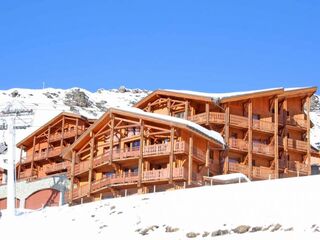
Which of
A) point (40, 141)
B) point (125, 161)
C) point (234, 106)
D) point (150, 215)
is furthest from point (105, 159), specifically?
point (40, 141)

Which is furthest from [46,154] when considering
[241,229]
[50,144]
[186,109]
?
[241,229]

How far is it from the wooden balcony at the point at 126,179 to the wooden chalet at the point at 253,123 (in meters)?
8.83

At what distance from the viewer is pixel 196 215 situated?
117 feet

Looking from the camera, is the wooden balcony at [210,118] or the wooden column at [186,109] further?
the wooden column at [186,109]

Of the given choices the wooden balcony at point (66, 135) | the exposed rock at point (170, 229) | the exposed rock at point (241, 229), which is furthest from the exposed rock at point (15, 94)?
the exposed rock at point (241, 229)

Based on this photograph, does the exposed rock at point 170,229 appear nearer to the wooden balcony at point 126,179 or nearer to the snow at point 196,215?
the snow at point 196,215

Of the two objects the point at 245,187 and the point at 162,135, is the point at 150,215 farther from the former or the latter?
the point at 162,135

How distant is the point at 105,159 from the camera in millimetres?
55094

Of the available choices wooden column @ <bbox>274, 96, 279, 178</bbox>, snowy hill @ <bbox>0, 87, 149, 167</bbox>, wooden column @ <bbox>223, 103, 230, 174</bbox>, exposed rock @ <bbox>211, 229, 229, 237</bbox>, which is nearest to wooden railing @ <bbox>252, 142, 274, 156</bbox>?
wooden column @ <bbox>274, 96, 279, 178</bbox>

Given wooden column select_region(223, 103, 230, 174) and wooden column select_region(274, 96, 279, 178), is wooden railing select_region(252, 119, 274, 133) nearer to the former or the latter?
wooden column select_region(274, 96, 279, 178)

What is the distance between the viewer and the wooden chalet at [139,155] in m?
51.2

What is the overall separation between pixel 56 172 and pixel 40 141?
692cm

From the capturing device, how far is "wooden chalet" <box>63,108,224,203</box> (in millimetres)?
51250

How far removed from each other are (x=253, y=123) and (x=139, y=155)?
13.5 m
